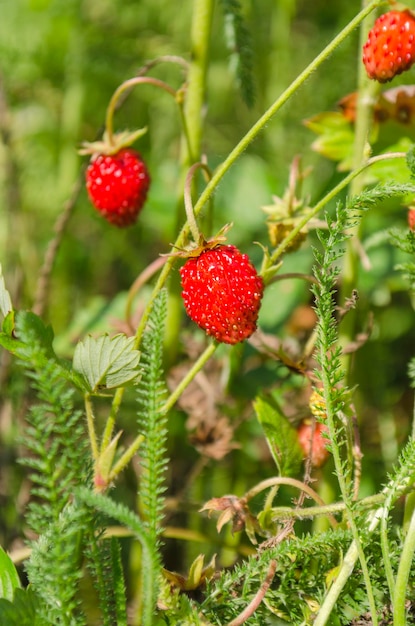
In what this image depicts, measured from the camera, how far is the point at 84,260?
1.79 metres

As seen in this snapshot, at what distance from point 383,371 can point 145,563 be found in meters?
0.94

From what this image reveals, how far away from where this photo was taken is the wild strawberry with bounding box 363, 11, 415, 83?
2.47 ft

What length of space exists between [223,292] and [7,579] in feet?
1.03

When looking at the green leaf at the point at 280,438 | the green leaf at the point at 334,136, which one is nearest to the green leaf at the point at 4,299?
the green leaf at the point at 280,438

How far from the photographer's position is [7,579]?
0.64 metres

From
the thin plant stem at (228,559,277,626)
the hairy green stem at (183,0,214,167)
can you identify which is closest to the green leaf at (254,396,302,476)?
the thin plant stem at (228,559,277,626)

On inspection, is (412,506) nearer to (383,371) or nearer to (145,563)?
(145,563)

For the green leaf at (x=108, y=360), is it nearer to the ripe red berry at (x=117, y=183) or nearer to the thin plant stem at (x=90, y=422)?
the thin plant stem at (x=90, y=422)

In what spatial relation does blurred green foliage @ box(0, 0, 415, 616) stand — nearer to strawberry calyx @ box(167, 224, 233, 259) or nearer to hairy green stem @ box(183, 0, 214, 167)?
hairy green stem @ box(183, 0, 214, 167)

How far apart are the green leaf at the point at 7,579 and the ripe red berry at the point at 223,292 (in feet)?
0.90

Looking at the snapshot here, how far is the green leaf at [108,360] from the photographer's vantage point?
696 millimetres

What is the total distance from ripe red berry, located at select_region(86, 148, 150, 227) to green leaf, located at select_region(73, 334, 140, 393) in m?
0.34

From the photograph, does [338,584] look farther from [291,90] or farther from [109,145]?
[109,145]

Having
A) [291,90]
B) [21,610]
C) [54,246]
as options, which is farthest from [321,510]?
[54,246]
